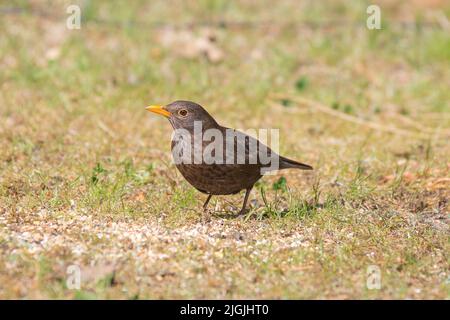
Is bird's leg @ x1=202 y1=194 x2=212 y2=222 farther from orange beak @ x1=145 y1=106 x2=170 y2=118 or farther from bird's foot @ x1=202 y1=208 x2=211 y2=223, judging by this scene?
orange beak @ x1=145 y1=106 x2=170 y2=118

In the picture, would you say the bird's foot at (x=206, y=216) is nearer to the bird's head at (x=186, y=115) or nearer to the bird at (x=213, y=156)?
the bird at (x=213, y=156)

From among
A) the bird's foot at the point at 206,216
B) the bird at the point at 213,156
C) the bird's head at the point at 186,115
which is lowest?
the bird's foot at the point at 206,216

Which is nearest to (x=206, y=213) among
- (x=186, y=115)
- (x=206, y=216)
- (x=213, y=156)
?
(x=206, y=216)

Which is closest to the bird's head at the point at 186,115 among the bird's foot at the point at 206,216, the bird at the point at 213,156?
the bird at the point at 213,156

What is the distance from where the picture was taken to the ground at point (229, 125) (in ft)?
14.9

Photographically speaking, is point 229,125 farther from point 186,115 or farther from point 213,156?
point 213,156

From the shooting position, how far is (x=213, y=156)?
18.1 feet

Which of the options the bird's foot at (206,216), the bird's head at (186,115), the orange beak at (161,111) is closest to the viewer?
the bird's foot at (206,216)

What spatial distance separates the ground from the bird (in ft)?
0.69

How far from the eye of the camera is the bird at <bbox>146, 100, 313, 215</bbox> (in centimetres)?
548

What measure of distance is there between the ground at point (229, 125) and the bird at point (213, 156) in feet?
0.69

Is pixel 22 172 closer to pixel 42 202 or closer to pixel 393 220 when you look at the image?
pixel 42 202

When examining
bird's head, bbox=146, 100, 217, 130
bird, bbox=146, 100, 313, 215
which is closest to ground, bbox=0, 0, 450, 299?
bird, bbox=146, 100, 313, 215

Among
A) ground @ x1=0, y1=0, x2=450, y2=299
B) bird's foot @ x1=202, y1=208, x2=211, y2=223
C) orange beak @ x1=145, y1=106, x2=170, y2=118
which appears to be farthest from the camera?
orange beak @ x1=145, y1=106, x2=170, y2=118
